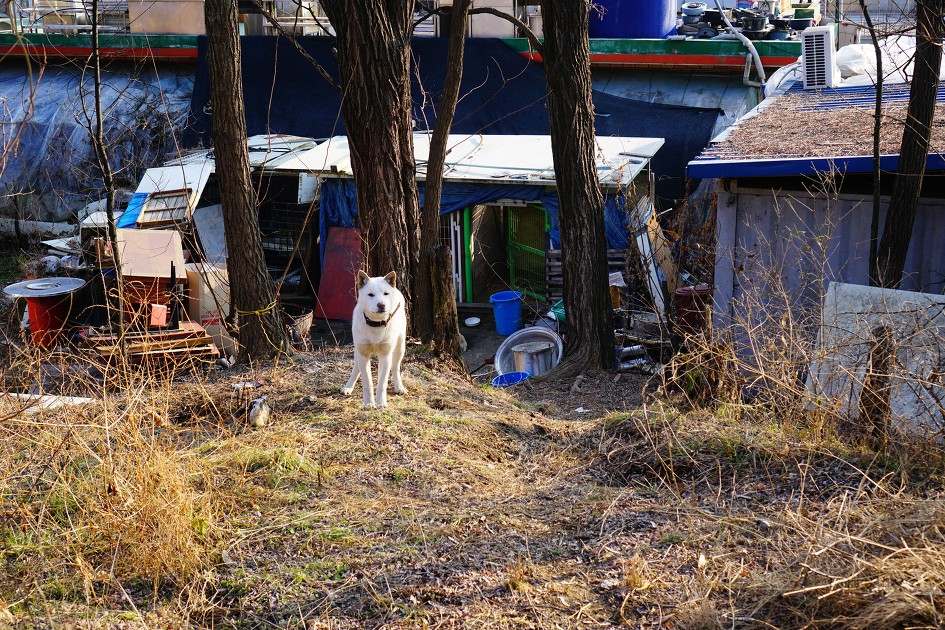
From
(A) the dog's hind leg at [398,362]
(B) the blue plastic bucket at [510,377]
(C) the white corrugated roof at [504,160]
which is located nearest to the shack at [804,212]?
(B) the blue plastic bucket at [510,377]

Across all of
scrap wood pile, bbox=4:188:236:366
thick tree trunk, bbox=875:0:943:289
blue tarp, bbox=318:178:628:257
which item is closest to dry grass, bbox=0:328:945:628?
thick tree trunk, bbox=875:0:943:289

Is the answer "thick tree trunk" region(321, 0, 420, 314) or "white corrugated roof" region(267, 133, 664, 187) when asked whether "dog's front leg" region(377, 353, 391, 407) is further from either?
→ "white corrugated roof" region(267, 133, 664, 187)

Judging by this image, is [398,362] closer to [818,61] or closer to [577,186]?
[577,186]

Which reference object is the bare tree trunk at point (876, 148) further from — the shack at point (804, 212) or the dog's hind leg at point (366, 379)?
the dog's hind leg at point (366, 379)

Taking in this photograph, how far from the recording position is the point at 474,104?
18734 millimetres

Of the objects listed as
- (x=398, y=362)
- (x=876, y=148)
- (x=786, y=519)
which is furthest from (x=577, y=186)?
(x=786, y=519)

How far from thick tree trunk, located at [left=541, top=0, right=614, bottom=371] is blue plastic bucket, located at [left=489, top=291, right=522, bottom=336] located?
3.97m

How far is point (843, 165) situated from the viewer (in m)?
8.48

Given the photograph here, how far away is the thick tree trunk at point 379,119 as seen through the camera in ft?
28.5


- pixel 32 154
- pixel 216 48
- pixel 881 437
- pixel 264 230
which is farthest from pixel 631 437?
pixel 32 154

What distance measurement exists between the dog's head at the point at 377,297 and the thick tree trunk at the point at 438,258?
1.87m

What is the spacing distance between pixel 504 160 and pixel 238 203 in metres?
7.81

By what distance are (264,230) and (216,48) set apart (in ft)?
27.5

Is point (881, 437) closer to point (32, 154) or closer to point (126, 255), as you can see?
point (126, 255)
